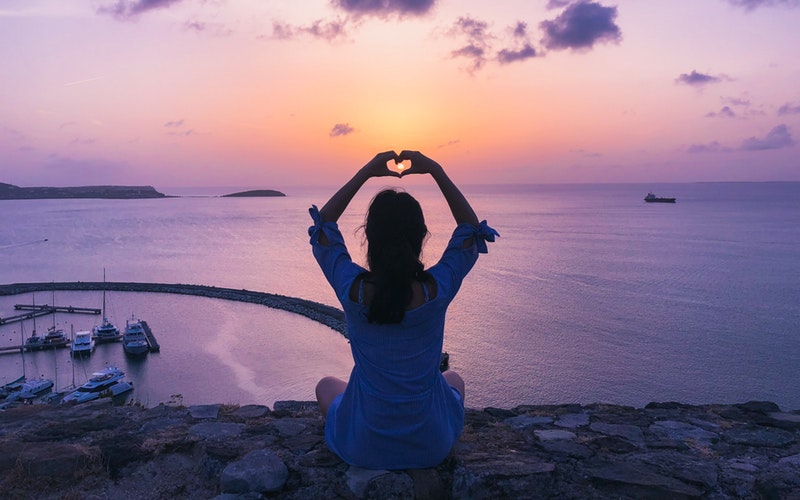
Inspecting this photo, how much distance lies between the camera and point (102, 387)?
26.1 m

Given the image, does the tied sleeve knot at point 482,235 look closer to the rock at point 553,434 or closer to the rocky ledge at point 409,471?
the rocky ledge at point 409,471

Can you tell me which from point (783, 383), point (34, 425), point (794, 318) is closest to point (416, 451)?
point (34, 425)

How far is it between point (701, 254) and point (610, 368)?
38841 mm

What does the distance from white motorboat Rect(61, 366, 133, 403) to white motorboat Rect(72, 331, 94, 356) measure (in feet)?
22.4

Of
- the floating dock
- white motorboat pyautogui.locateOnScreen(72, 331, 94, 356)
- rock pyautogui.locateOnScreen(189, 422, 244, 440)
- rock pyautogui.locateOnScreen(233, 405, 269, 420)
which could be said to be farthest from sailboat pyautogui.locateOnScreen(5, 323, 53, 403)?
rock pyautogui.locateOnScreen(189, 422, 244, 440)

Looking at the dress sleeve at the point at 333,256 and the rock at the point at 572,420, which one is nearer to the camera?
the dress sleeve at the point at 333,256

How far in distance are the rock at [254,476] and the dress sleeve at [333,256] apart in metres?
1.04

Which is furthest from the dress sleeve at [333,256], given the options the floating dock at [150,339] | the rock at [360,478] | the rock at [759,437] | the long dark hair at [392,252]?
the floating dock at [150,339]

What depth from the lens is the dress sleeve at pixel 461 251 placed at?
295 centimetres

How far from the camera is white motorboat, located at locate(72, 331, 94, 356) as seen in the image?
32750 mm

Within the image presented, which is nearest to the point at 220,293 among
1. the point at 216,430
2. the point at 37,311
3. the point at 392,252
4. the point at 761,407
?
the point at 37,311

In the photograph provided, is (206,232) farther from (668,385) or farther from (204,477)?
(204,477)

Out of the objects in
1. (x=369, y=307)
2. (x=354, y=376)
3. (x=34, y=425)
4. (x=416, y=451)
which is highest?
(x=369, y=307)

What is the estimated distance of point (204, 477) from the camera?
351 cm
